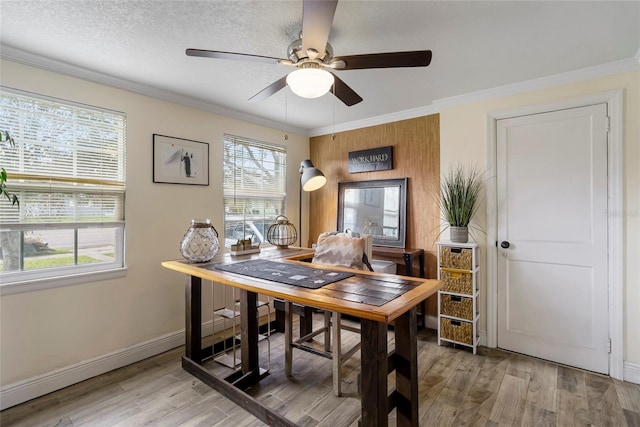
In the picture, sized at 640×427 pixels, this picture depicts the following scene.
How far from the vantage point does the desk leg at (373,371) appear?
139 cm

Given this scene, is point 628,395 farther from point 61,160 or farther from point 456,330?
point 61,160

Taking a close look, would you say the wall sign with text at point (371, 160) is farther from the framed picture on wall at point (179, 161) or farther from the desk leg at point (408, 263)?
the framed picture on wall at point (179, 161)

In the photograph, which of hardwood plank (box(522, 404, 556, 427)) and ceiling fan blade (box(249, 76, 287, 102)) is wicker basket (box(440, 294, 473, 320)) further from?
ceiling fan blade (box(249, 76, 287, 102))

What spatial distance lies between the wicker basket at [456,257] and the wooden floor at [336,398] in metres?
0.84

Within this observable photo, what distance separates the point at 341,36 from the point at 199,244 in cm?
177

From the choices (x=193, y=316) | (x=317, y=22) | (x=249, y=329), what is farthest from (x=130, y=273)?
(x=317, y=22)

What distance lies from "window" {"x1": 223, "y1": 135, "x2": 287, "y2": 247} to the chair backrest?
1.54 m

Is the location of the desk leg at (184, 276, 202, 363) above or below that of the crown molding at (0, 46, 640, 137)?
below

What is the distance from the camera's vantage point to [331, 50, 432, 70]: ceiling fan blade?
5.09ft

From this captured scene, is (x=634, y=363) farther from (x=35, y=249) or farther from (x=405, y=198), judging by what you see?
(x=35, y=249)

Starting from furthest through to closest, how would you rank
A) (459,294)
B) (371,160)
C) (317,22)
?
(371,160)
(459,294)
(317,22)

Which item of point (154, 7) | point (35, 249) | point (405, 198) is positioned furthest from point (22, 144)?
point (405, 198)

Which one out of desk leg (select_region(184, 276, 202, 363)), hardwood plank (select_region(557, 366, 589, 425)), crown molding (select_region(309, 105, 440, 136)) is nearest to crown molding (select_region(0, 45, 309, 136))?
crown molding (select_region(309, 105, 440, 136))

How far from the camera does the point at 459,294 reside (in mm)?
2812
